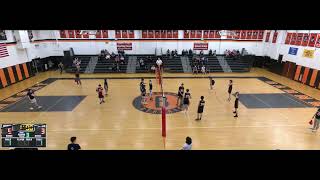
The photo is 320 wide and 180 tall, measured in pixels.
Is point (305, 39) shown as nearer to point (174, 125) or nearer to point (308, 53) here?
point (308, 53)

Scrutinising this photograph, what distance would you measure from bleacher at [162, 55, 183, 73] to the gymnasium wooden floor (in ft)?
29.2

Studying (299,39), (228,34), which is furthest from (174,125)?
(228,34)

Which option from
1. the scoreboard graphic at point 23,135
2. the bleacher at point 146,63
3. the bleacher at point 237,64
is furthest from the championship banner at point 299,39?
the scoreboard graphic at point 23,135

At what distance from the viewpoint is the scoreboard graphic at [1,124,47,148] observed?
6.71 m

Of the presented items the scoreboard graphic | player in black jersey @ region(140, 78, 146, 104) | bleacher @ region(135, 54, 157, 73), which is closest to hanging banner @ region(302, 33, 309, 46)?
bleacher @ region(135, 54, 157, 73)

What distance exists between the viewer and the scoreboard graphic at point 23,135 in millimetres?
6715

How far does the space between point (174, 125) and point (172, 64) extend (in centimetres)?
1607

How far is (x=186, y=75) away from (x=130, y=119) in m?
13.0

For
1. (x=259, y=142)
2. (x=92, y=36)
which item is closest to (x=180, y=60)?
(x=92, y=36)

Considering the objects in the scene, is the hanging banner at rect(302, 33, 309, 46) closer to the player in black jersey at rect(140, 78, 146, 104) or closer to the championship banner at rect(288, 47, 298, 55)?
the championship banner at rect(288, 47, 298, 55)
